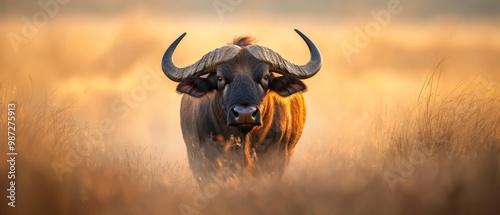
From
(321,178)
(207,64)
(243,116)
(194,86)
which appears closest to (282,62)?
(207,64)

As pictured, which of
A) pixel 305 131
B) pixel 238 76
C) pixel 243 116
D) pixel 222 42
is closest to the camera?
pixel 243 116

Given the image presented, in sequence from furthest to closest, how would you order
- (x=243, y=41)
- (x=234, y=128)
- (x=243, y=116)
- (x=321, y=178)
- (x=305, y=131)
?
1. (x=305, y=131)
2. (x=243, y=41)
3. (x=234, y=128)
4. (x=243, y=116)
5. (x=321, y=178)

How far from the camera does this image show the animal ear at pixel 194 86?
1117 centimetres

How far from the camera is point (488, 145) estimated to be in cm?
998

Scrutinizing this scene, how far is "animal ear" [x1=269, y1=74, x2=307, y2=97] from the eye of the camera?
36.8 ft

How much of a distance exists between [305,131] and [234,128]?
4.23m

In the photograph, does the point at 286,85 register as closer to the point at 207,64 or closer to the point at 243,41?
the point at 207,64

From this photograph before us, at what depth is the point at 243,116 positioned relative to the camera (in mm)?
10359

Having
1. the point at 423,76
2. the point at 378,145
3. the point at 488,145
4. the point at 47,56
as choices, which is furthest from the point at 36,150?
the point at 423,76

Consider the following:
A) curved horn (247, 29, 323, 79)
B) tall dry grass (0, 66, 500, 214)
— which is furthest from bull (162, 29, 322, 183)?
tall dry grass (0, 66, 500, 214)

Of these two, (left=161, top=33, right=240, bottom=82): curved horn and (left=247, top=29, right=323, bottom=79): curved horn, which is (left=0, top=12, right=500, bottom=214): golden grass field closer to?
(left=247, top=29, right=323, bottom=79): curved horn

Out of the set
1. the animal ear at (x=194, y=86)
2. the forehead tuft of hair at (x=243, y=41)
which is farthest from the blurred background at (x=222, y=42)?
the animal ear at (x=194, y=86)

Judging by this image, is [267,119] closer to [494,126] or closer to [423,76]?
[494,126]

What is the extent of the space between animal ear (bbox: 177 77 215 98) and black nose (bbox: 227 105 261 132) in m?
0.79
